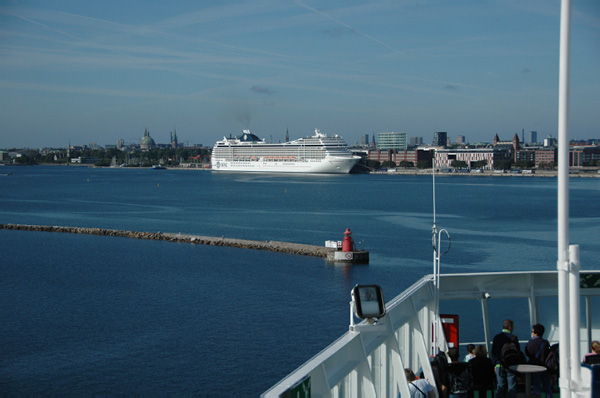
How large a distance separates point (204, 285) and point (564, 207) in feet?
59.2

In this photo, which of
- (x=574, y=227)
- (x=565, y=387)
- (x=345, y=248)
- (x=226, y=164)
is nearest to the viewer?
(x=565, y=387)

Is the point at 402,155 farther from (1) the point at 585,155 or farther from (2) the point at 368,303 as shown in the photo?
(2) the point at 368,303

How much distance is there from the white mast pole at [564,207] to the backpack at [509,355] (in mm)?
2151

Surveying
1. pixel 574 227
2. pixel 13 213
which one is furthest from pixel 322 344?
pixel 13 213

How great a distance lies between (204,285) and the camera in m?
19.8

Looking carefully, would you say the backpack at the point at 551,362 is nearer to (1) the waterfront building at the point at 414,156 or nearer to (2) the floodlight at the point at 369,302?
(2) the floodlight at the point at 369,302

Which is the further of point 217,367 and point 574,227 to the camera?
point 574,227

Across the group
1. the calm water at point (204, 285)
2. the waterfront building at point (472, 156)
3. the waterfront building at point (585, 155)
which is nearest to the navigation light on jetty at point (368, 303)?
the calm water at point (204, 285)

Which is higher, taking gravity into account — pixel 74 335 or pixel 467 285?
pixel 467 285

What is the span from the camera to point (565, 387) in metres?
2.19

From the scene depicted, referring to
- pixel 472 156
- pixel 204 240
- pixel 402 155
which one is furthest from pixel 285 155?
pixel 204 240

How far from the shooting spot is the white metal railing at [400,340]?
9.57 feet

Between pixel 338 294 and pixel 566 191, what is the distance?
53.8 feet

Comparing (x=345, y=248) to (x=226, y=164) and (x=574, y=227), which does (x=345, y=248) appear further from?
(x=226, y=164)
